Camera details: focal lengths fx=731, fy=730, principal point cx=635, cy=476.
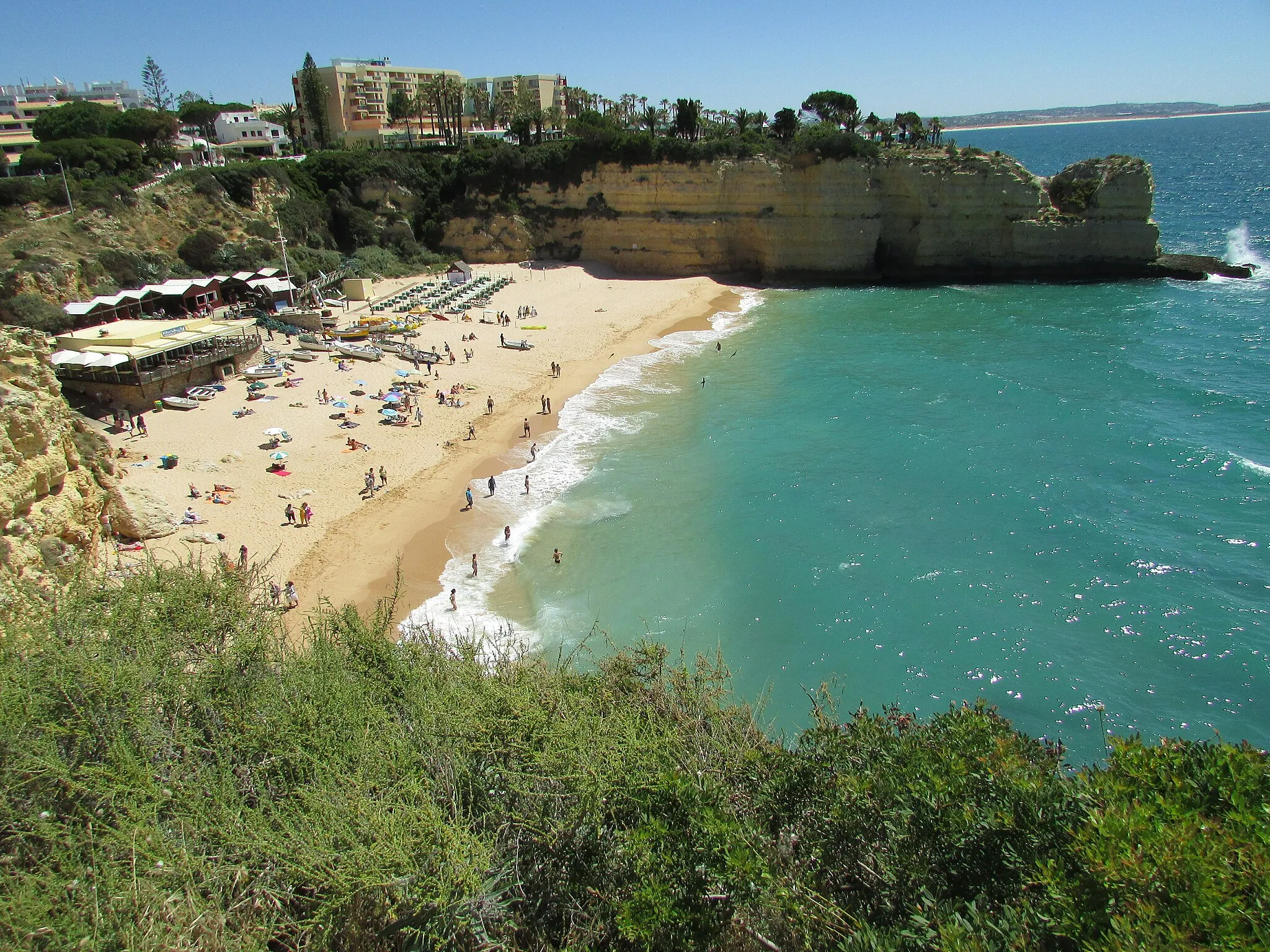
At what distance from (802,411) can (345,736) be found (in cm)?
2644

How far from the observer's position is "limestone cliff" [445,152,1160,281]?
168ft

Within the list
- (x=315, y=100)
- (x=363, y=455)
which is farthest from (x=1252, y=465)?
(x=315, y=100)

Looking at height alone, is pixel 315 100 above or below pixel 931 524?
above

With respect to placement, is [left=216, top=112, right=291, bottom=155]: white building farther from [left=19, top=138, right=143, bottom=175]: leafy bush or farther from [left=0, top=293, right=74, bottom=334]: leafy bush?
[left=0, top=293, right=74, bottom=334]: leafy bush

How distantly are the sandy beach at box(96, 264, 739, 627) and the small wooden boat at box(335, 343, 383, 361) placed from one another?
1.69ft

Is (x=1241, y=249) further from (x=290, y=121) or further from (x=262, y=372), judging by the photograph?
(x=290, y=121)

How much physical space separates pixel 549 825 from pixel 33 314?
37327 millimetres

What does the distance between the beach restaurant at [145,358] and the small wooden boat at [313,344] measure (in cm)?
326

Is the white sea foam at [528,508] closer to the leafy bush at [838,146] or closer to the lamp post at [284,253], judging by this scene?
the lamp post at [284,253]

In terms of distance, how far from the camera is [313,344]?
126ft

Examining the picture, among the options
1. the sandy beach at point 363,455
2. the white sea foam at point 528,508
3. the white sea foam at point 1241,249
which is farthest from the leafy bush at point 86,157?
the white sea foam at point 1241,249

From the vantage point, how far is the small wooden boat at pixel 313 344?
38250mm

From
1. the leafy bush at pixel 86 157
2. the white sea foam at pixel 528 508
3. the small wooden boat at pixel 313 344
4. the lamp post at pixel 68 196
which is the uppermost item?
the leafy bush at pixel 86 157

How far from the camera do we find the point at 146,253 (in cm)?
4141
